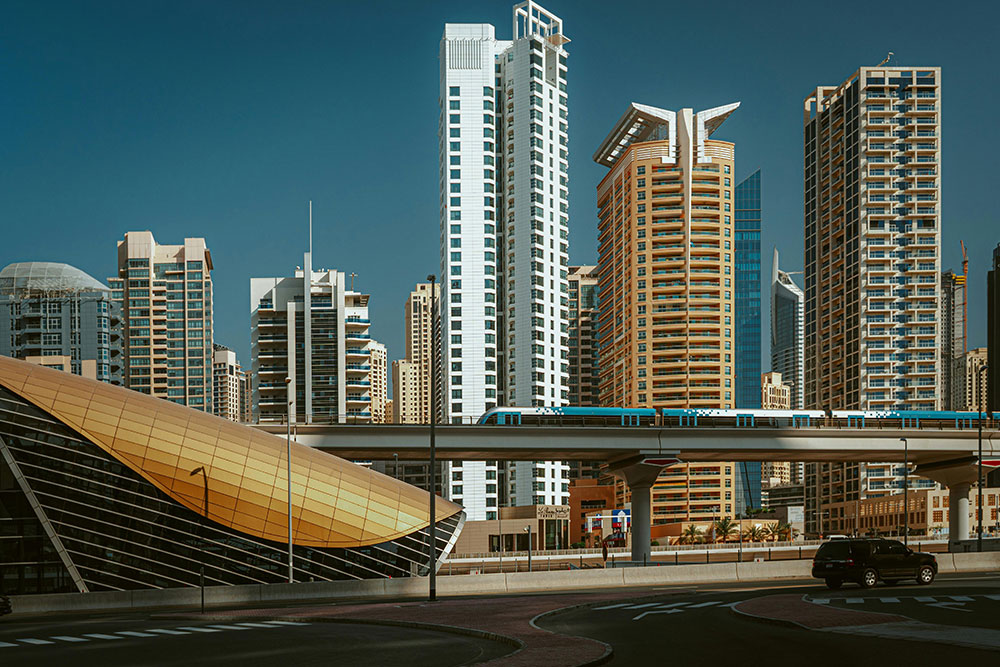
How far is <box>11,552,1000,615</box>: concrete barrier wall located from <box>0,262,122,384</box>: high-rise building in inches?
5582

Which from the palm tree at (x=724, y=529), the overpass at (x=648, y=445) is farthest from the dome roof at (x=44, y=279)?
the overpass at (x=648, y=445)

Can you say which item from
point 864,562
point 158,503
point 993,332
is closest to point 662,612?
point 864,562

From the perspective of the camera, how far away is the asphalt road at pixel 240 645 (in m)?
18.3

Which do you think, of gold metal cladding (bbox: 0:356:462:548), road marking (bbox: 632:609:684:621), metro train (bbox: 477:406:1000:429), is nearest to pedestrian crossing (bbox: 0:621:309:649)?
road marking (bbox: 632:609:684:621)

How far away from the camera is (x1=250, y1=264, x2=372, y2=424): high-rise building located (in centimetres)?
16612

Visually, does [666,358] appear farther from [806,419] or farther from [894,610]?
[894,610]

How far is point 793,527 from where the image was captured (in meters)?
172

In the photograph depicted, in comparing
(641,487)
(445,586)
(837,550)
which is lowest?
A: (641,487)

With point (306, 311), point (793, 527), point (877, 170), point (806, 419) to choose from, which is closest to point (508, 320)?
point (306, 311)

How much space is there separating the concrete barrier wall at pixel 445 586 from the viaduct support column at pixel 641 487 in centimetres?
3181

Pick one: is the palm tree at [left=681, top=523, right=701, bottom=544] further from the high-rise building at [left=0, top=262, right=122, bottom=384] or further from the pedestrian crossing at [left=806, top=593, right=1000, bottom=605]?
the pedestrian crossing at [left=806, top=593, right=1000, bottom=605]

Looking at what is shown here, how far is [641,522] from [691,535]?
252ft

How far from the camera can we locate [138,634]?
25.2 metres

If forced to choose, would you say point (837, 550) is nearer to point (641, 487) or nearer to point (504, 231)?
point (641, 487)
